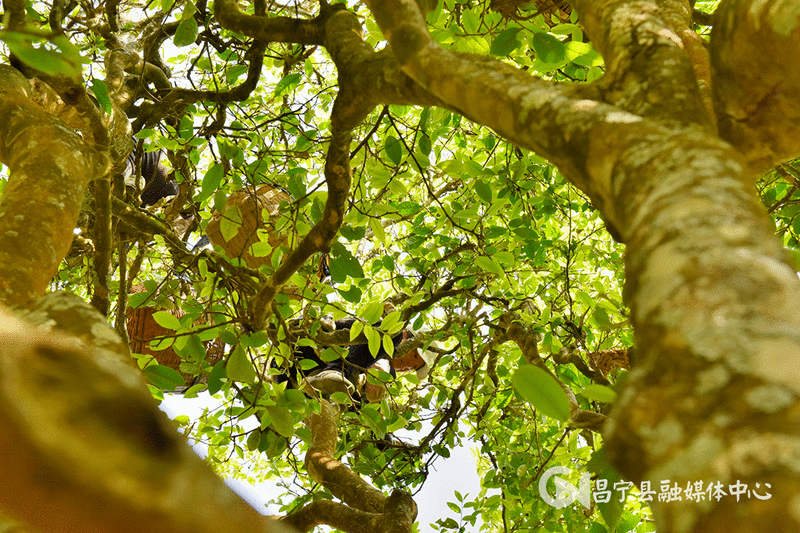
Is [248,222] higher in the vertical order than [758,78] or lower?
higher

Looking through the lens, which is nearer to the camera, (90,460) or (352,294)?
(90,460)

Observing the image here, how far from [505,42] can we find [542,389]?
41.6 inches

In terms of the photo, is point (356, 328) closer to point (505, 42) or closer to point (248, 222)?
point (248, 222)

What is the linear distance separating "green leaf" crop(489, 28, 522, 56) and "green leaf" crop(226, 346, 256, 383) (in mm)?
1230

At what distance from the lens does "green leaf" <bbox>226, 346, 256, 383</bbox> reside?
1.82 m

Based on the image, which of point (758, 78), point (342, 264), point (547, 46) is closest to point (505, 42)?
point (547, 46)

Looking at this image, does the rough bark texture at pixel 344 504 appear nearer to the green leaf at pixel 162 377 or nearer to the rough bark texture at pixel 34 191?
the green leaf at pixel 162 377

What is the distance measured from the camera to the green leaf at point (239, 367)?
182 centimetres

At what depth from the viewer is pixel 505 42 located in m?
1.51

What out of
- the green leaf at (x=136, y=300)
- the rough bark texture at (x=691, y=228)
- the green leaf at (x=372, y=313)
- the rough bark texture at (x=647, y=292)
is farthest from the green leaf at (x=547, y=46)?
the green leaf at (x=136, y=300)

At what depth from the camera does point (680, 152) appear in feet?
1.98

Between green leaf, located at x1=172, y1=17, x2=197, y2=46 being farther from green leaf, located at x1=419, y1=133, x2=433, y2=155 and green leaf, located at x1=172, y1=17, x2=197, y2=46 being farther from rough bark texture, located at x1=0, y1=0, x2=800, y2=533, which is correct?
rough bark texture, located at x1=0, y1=0, x2=800, y2=533

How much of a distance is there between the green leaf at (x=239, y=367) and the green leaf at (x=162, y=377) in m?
0.16

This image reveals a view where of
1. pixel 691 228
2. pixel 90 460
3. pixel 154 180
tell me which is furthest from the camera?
pixel 154 180
